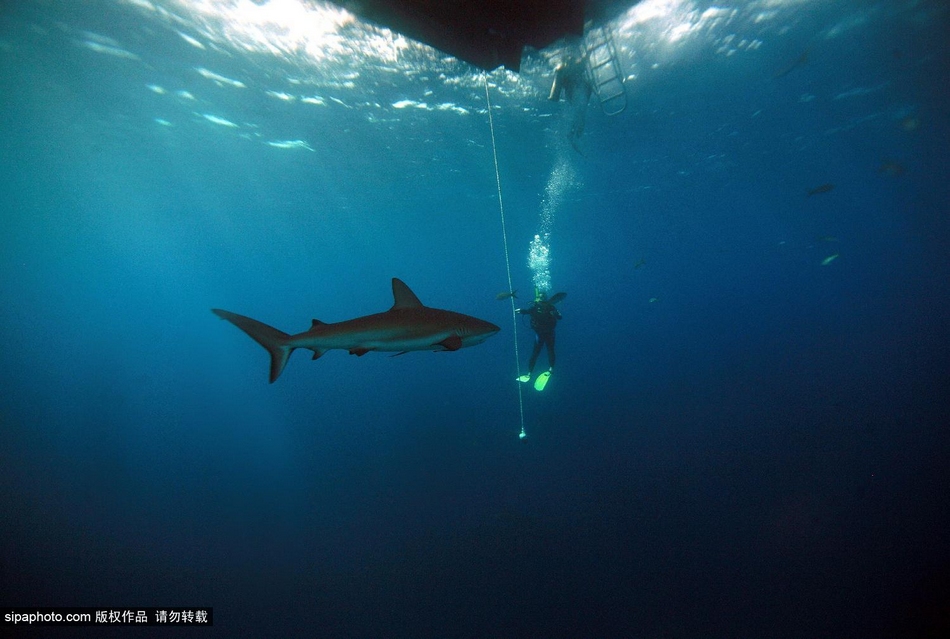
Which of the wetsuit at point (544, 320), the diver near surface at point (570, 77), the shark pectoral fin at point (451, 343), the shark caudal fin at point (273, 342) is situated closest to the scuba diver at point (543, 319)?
the wetsuit at point (544, 320)

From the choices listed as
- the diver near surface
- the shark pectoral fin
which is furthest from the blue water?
the shark pectoral fin

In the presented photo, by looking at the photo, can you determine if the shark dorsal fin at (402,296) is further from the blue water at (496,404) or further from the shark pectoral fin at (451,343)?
the blue water at (496,404)

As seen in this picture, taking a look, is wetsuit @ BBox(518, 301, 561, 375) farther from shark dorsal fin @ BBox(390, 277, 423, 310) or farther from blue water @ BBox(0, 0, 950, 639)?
shark dorsal fin @ BBox(390, 277, 423, 310)

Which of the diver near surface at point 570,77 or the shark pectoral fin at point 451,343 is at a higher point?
the diver near surface at point 570,77

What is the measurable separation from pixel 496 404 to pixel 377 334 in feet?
78.3

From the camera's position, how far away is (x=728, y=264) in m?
81.6

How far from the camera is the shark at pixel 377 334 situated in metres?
3.89

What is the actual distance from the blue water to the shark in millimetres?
6780

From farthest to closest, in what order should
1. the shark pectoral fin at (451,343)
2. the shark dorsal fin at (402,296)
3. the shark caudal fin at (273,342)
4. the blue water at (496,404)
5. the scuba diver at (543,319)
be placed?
the scuba diver at (543,319), the blue water at (496,404), the shark dorsal fin at (402,296), the shark caudal fin at (273,342), the shark pectoral fin at (451,343)

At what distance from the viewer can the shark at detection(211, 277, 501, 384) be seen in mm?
3893

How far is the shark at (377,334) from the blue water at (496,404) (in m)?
6.78

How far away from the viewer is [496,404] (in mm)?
26828

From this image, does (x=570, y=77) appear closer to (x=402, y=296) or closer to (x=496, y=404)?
A: (x=402, y=296)

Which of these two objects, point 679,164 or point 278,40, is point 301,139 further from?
point 679,164
